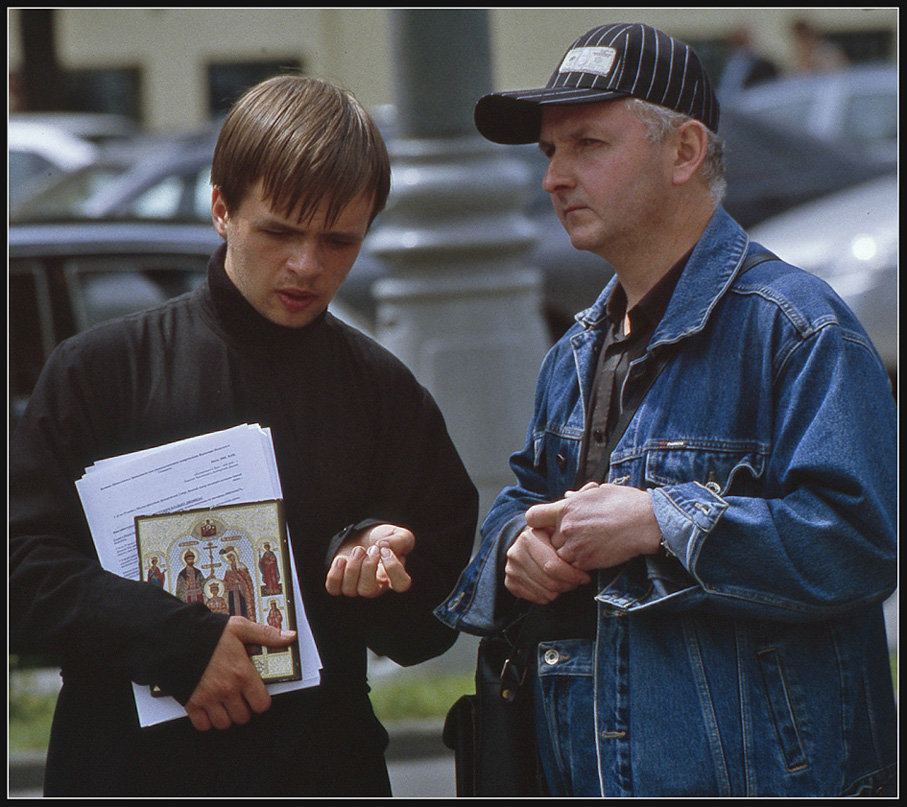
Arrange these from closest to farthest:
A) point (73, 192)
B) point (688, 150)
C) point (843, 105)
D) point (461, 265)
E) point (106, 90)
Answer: point (688, 150) → point (461, 265) → point (73, 192) → point (843, 105) → point (106, 90)

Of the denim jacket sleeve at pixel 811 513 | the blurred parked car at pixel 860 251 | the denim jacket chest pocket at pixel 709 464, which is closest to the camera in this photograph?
the denim jacket sleeve at pixel 811 513

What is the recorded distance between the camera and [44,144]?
15.1m

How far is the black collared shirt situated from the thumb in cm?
59

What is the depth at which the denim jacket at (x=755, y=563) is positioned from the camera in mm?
2148

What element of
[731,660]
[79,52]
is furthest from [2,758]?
[79,52]

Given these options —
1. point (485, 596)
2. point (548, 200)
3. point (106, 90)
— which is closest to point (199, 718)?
point (485, 596)

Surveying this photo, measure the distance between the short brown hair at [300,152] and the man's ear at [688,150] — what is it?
53 centimetres

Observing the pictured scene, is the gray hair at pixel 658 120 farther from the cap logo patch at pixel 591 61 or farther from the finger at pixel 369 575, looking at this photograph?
the finger at pixel 369 575

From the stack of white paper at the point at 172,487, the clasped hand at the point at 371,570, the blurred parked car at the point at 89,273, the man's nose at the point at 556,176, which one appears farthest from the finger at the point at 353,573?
the blurred parked car at the point at 89,273

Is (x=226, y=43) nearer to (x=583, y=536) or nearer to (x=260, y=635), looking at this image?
(x=260, y=635)

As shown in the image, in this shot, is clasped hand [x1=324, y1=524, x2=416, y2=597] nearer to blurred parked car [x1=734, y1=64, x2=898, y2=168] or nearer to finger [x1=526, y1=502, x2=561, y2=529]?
finger [x1=526, y1=502, x2=561, y2=529]

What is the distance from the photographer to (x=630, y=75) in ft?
8.01

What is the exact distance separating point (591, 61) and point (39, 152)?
43.8 ft

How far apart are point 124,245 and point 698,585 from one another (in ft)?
13.1
